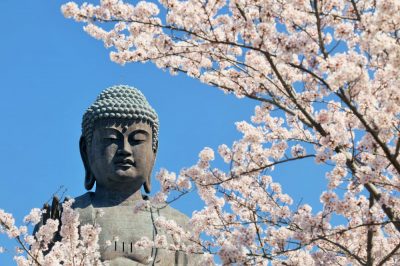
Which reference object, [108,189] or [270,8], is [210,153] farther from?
[108,189]

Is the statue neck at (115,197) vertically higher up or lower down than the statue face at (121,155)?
lower down

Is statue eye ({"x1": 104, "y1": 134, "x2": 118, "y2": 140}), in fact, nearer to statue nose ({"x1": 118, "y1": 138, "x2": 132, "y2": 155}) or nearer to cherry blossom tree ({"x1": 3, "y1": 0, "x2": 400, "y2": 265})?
statue nose ({"x1": 118, "y1": 138, "x2": 132, "y2": 155})

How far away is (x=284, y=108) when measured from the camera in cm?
792

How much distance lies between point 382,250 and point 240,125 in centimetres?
207

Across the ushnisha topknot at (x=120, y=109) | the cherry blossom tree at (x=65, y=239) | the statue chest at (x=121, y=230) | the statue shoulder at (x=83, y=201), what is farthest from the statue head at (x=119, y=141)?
the cherry blossom tree at (x=65, y=239)

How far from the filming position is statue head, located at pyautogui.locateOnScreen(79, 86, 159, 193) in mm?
13320

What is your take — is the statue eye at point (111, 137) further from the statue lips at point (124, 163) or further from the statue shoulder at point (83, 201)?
the statue shoulder at point (83, 201)

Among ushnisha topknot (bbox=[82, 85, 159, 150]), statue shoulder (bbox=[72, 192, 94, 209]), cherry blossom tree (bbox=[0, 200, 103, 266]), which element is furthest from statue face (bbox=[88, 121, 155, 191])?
cherry blossom tree (bbox=[0, 200, 103, 266])

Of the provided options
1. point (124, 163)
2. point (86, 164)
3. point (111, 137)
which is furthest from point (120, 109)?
point (86, 164)

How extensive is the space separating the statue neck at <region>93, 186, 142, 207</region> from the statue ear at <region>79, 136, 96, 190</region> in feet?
1.21

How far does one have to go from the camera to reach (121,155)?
43.6 ft

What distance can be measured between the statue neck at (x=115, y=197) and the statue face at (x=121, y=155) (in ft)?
0.23

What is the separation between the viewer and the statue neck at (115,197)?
527 inches

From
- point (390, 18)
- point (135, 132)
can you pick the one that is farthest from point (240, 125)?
point (135, 132)
